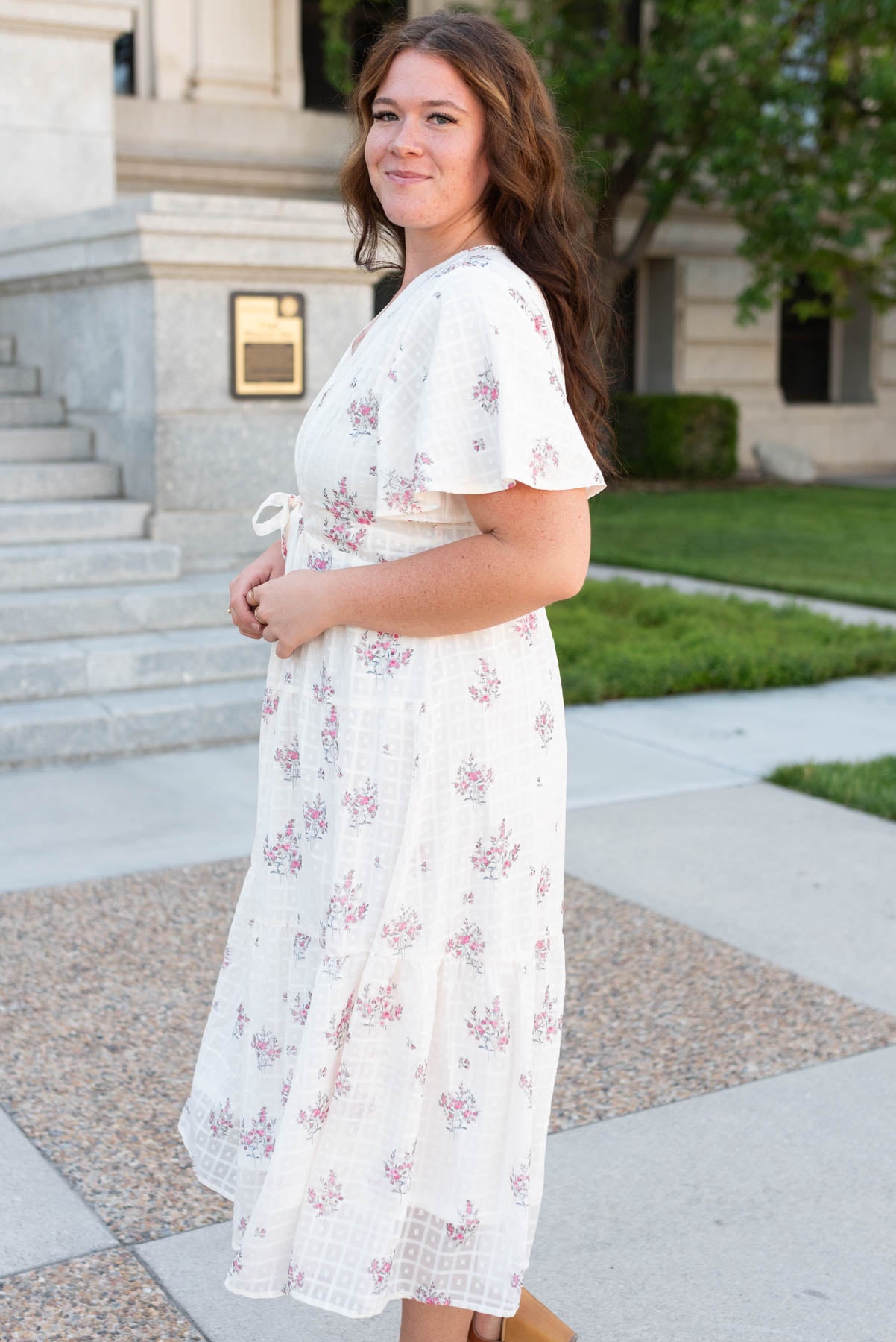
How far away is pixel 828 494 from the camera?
19516mm

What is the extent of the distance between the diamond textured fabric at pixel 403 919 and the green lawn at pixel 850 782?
371 centimetres

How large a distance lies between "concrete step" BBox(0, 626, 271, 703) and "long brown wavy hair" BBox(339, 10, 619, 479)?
4.52m

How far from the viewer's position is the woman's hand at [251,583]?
7.61ft

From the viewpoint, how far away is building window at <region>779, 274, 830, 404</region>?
84.6 feet

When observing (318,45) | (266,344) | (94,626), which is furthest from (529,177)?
(318,45)

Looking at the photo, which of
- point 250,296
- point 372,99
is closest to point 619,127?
point 250,296

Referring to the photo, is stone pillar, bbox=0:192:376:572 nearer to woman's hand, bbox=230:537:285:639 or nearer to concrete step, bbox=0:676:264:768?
concrete step, bbox=0:676:264:768

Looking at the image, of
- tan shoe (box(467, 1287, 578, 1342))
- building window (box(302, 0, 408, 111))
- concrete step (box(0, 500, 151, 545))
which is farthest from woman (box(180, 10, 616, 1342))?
building window (box(302, 0, 408, 111))

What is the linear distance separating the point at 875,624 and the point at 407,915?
750 cm

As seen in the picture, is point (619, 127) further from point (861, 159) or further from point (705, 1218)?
point (705, 1218)

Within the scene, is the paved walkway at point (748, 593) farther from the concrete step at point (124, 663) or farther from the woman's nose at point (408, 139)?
the woman's nose at point (408, 139)

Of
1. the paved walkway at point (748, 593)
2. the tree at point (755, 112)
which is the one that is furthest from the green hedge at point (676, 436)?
the paved walkway at point (748, 593)

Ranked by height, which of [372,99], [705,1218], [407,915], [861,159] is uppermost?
[861,159]

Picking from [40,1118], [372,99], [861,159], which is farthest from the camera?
[861,159]
